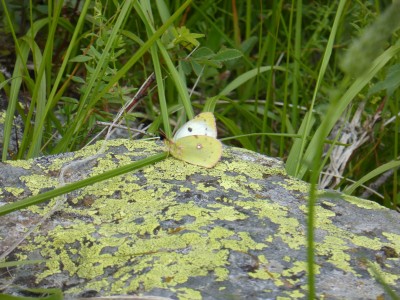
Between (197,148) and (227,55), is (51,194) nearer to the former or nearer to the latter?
(197,148)

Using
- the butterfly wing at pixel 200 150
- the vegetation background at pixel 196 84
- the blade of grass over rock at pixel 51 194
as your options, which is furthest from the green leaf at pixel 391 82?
the blade of grass over rock at pixel 51 194

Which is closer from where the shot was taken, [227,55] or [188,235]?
[188,235]

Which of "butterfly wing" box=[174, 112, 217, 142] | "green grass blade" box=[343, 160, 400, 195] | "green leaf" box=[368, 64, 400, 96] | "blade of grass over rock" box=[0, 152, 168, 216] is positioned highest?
"green leaf" box=[368, 64, 400, 96]

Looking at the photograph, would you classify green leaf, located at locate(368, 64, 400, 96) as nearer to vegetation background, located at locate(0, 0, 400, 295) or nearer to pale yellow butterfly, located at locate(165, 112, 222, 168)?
vegetation background, located at locate(0, 0, 400, 295)

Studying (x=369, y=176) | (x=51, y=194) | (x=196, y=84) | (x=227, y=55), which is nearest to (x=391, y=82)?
(x=369, y=176)

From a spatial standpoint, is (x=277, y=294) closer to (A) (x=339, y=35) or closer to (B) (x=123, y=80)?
(B) (x=123, y=80)

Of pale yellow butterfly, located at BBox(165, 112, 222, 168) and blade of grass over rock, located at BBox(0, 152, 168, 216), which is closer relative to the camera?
blade of grass over rock, located at BBox(0, 152, 168, 216)

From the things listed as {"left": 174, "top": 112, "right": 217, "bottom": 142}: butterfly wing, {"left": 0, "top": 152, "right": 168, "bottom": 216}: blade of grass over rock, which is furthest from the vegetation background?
{"left": 0, "top": 152, "right": 168, "bottom": 216}: blade of grass over rock

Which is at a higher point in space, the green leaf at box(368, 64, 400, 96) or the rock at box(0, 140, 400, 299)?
the green leaf at box(368, 64, 400, 96)
